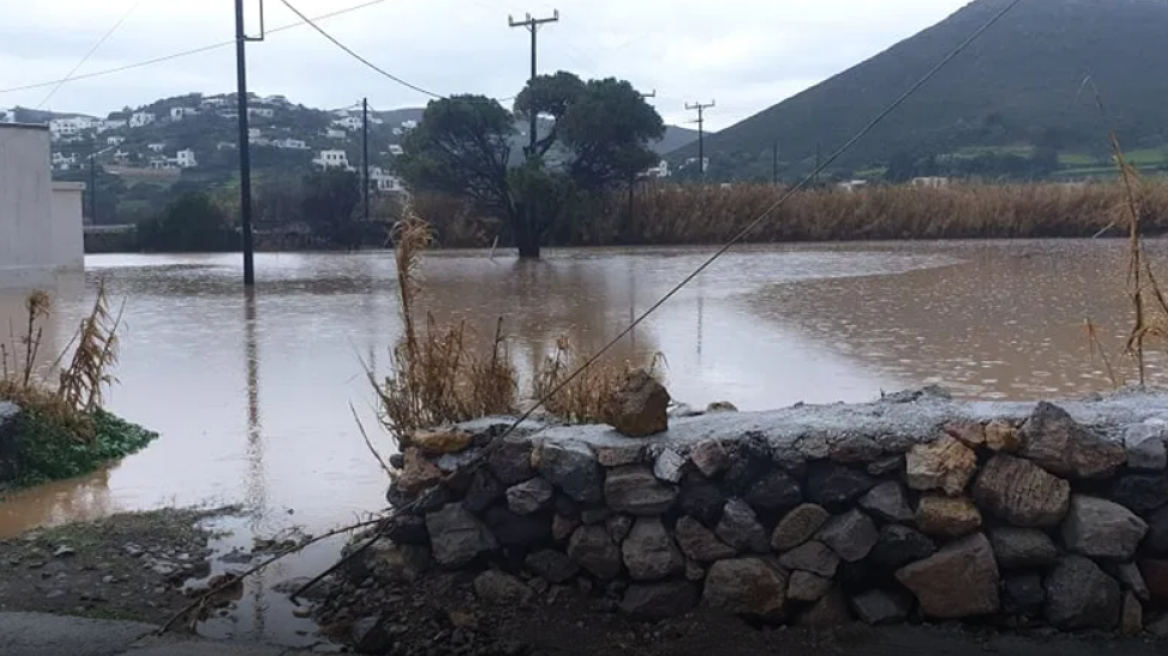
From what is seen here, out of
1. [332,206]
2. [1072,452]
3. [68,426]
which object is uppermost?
[332,206]

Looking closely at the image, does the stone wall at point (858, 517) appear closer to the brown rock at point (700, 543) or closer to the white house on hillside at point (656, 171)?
the brown rock at point (700, 543)

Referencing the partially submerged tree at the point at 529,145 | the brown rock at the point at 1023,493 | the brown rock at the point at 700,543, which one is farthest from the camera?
the partially submerged tree at the point at 529,145

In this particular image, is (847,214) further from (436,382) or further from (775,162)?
(436,382)

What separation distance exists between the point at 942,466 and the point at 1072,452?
1.55 feet

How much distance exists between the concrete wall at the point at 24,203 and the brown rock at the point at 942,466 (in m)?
22.6

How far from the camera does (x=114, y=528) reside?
21.5 feet

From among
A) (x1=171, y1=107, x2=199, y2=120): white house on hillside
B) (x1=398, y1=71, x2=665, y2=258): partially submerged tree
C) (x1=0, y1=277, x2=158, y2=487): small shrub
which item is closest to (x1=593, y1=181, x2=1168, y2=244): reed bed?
(x1=398, y1=71, x2=665, y2=258): partially submerged tree

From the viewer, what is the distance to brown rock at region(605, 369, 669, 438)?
531 cm

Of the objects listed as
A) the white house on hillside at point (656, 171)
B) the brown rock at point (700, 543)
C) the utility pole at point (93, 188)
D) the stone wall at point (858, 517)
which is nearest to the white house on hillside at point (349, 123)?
the utility pole at point (93, 188)

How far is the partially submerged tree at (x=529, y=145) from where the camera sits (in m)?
32.1

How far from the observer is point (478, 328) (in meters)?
14.9

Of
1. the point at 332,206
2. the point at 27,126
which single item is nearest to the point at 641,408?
the point at 27,126

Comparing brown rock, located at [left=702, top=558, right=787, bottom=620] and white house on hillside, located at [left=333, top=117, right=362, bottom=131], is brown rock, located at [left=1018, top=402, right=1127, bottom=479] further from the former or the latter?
white house on hillside, located at [left=333, top=117, right=362, bottom=131]

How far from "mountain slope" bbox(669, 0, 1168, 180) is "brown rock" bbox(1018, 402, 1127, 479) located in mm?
13152
